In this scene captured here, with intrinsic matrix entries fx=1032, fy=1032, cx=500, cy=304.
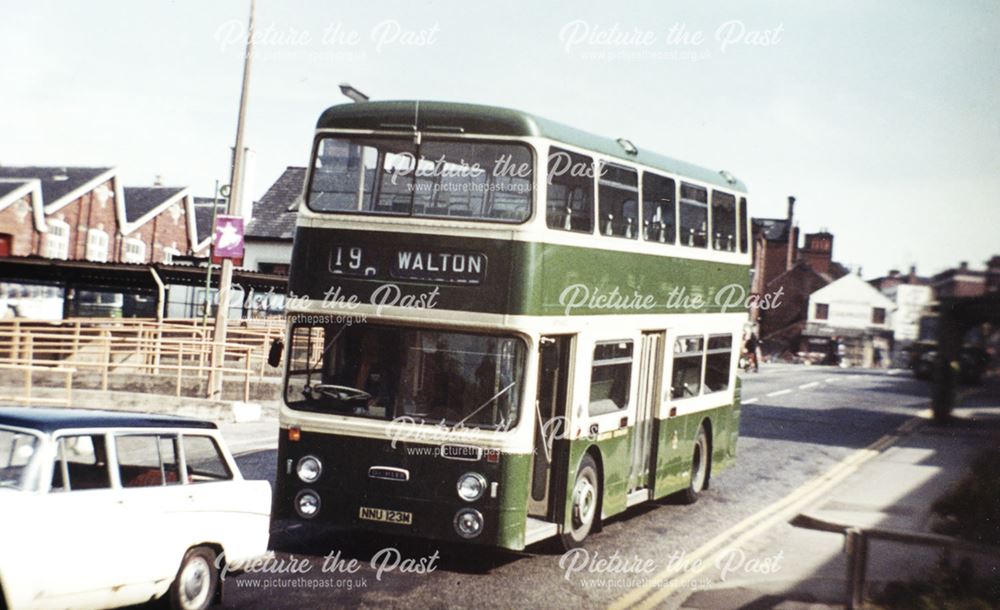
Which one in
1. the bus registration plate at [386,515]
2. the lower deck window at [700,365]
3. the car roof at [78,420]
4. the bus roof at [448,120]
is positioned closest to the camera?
the car roof at [78,420]

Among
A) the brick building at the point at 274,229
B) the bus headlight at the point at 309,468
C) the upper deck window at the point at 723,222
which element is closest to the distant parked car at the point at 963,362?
the bus headlight at the point at 309,468

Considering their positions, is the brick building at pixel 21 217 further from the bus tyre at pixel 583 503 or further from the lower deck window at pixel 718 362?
the bus tyre at pixel 583 503

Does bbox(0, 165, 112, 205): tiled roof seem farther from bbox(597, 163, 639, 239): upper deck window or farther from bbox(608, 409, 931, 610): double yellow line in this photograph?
bbox(597, 163, 639, 239): upper deck window

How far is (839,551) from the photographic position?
37.6ft

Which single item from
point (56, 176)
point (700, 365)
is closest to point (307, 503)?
point (700, 365)

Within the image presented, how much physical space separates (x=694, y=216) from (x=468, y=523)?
5.92 m

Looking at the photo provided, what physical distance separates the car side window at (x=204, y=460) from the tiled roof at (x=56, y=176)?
46.1 meters

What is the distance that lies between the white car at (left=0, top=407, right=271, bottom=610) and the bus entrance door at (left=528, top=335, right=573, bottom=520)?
2.96 meters

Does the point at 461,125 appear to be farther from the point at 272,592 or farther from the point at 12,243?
the point at 12,243

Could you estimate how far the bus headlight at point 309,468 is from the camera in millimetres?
9867

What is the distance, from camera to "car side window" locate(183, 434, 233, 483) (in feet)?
26.6

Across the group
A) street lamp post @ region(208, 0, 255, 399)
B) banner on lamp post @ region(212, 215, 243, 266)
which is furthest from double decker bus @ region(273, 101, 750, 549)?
street lamp post @ region(208, 0, 255, 399)

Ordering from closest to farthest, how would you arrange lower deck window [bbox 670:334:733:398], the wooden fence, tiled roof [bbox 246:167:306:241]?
lower deck window [bbox 670:334:733:398], the wooden fence, tiled roof [bbox 246:167:306:241]

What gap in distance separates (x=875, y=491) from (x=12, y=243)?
41.4m
